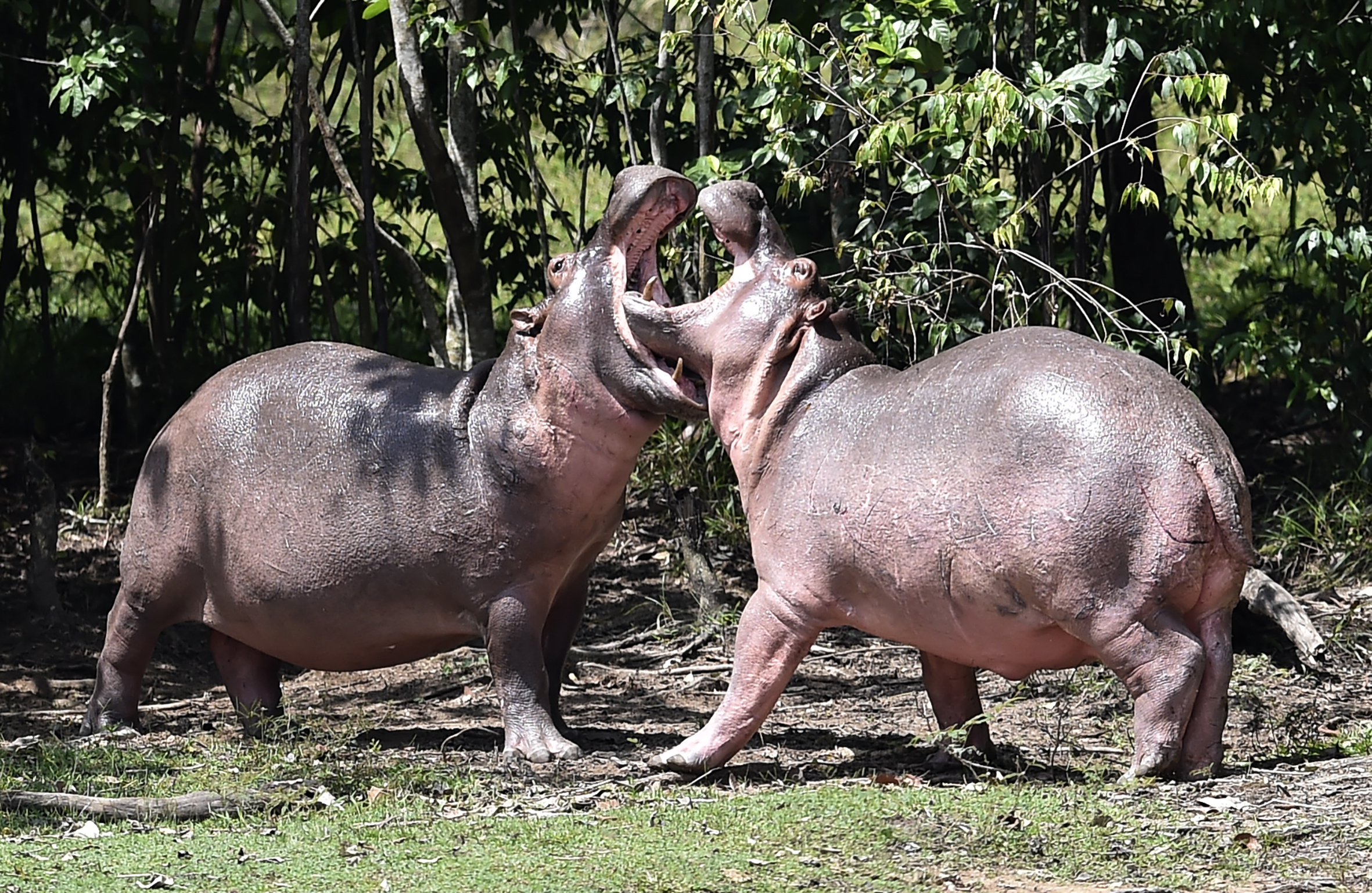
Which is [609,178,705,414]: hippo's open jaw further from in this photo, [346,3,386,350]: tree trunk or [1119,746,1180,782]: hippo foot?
[346,3,386,350]: tree trunk

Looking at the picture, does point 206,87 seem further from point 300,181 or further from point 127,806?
point 127,806

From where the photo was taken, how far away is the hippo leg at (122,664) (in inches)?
243

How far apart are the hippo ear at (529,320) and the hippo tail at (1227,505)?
2176 mm

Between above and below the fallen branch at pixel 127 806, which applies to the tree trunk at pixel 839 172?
above

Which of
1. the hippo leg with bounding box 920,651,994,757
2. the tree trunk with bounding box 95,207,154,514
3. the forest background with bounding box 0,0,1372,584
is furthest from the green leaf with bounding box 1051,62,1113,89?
the tree trunk with bounding box 95,207,154,514

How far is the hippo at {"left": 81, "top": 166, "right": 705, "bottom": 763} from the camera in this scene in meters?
5.59

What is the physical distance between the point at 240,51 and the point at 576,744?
5.66 metres

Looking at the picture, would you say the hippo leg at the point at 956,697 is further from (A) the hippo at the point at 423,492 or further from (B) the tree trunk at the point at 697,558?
(B) the tree trunk at the point at 697,558

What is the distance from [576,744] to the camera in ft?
19.3

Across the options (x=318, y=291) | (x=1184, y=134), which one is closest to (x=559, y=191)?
(x=318, y=291)

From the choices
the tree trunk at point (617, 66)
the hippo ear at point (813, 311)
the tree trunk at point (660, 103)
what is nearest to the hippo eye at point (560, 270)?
the hippo ear at point (813, 311)

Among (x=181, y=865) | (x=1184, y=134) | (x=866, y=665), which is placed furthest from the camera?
(x=866, y=665)

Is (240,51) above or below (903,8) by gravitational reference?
above

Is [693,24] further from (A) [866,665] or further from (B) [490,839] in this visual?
(B) [490,839]
